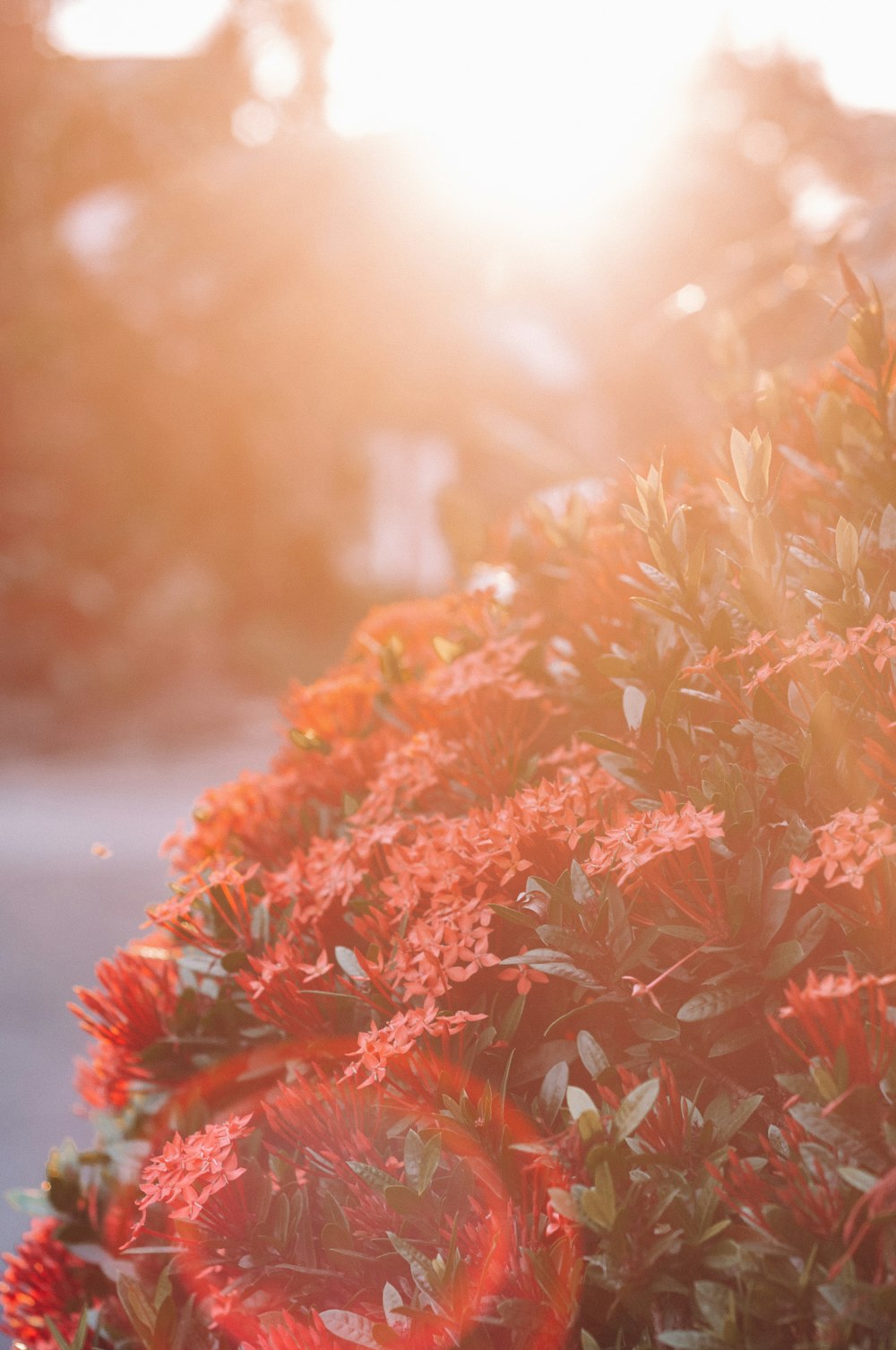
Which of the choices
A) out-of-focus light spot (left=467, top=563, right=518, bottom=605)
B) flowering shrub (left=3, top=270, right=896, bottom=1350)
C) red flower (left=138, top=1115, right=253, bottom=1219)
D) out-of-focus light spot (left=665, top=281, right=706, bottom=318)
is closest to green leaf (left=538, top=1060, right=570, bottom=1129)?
flowering shrub (left=3, top=270, right=896, bottom=1350)

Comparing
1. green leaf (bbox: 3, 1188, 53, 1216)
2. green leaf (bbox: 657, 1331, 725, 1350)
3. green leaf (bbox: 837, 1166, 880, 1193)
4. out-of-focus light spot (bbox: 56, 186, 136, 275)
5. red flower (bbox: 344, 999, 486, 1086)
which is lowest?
green leaf (bbox: 657, 1331, 725, 1350)

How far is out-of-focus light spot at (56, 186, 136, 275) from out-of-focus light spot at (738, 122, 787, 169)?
9.05 metres

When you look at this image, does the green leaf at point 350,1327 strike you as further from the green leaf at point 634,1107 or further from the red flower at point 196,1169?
the green leaf at point 634,1107

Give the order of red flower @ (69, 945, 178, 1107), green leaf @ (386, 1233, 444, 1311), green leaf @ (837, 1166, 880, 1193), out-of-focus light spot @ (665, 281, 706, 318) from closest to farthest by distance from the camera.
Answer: green leaf @ (837, 1166, 880, 1193), green leaf @ (386, 1233, 444, 1311), red flower @ (69, 945, 178, 1107), out-of-focus light spot @ (665, 281, 706, 318)

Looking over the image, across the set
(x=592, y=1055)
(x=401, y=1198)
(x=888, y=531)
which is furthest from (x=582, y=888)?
(x=888, y=531)

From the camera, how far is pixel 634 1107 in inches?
43.3

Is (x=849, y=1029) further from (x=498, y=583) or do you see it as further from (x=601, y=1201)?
(x=498, y=583)

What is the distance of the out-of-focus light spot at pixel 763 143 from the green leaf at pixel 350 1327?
591cm

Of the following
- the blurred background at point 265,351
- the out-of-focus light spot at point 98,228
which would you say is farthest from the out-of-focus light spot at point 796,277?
the out-of-focus light spot at point 98,228

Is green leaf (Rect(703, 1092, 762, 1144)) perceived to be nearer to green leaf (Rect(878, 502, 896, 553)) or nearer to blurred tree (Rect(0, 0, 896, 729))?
green leaf (Rect(878, 502, 896, 553))

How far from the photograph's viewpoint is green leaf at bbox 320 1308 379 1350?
1.20 metres

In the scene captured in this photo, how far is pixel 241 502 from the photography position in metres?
14.2

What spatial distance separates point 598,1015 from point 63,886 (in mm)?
6015

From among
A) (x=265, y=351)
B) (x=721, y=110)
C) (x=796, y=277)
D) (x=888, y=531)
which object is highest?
(x=265, y=351)
